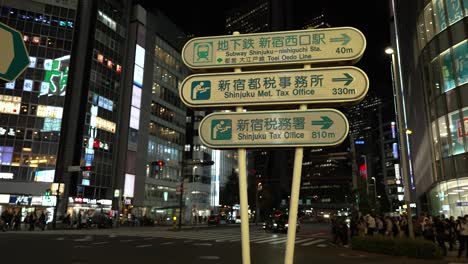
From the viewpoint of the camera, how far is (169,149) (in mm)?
71688

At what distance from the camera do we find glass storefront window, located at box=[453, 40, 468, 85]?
83.8 ft

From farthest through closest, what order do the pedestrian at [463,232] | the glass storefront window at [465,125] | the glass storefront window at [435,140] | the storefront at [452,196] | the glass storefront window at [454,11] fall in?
the glass storefront window at [435,140], the storefront at [452,196], the glass storefront window at [454,11], the glass storefront window at [465,125], the pedestrian at [463,232]

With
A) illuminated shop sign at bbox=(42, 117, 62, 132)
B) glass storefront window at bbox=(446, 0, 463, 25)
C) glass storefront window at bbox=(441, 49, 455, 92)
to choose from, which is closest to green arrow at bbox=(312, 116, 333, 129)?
glass storefront window at bbox=(441, 49, 455, 92)

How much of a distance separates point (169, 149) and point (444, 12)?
53.9m

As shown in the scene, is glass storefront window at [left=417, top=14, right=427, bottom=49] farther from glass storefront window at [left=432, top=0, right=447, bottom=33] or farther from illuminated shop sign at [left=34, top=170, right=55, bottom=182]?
illuminated shop sign at [left=34, top=170, right=55, bottom=182]

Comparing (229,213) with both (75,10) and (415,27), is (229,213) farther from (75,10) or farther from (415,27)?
(415,27)

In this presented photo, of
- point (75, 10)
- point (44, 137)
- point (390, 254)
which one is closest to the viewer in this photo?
point (390, 254)

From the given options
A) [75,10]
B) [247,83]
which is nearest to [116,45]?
[75,10]

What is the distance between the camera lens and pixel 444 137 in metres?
27.8

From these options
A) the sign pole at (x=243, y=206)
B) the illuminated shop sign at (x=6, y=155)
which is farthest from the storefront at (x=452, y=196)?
the illuminated shop sign at (x=6, y=155)

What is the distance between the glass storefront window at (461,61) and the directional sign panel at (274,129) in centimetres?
2527

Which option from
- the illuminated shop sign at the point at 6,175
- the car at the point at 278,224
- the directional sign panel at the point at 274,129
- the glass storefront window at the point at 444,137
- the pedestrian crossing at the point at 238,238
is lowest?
the pedestrian crossing at the point at 238,238

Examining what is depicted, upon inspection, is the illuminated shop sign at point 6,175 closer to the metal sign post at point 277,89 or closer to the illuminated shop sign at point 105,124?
the illuminated shop sign at point 105,124

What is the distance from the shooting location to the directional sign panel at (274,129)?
5.23m
